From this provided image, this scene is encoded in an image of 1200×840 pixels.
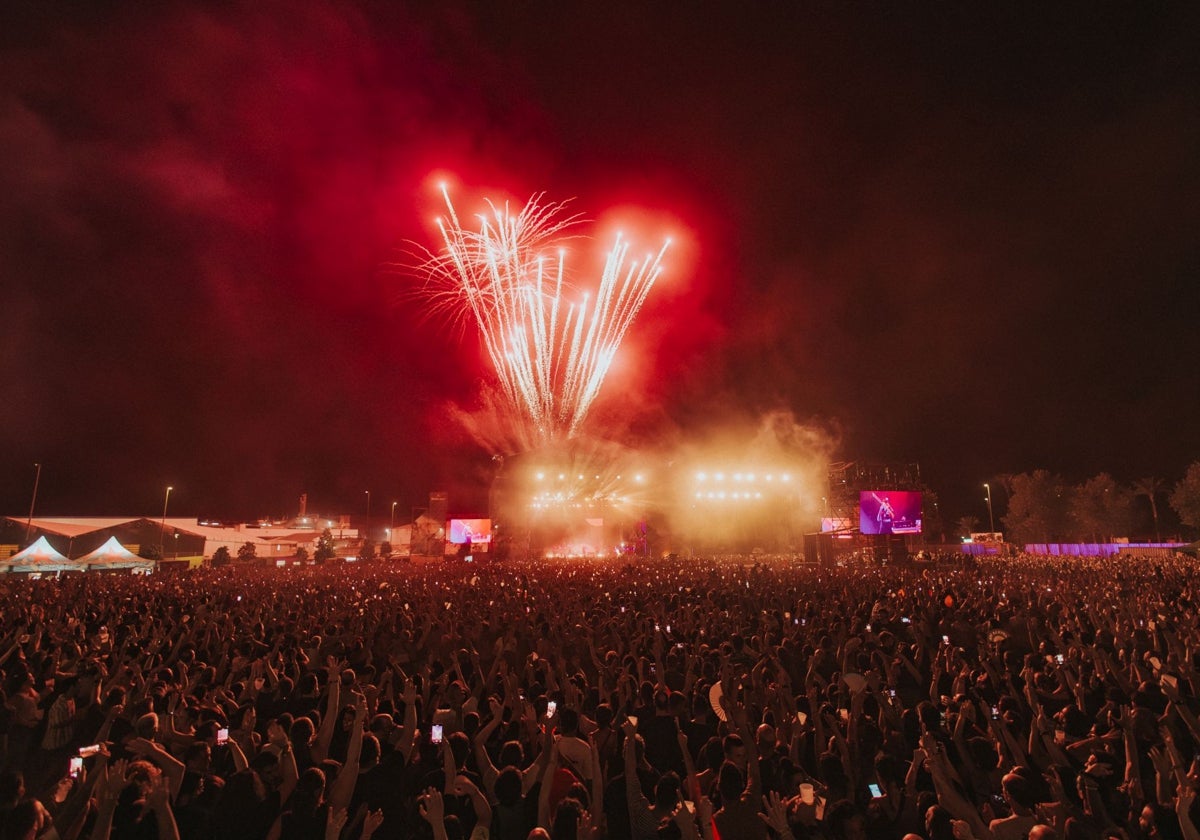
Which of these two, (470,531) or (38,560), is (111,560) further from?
(470,531)

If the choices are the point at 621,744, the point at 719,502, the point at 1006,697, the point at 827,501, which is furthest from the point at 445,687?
the point at 827,501

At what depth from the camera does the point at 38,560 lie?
2634cm

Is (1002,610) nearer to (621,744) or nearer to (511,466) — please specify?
(621,744)

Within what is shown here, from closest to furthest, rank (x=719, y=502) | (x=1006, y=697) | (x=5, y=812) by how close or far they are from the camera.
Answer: (x=5, y=812) → (x=1006, y=697) → (x=719, y=502)

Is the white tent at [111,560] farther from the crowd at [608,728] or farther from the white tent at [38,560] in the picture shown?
the crowd at [608,728]

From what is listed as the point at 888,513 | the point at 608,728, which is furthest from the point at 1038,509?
the point at 608,728

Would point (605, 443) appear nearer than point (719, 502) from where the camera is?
No

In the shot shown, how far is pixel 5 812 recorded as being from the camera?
3090mm

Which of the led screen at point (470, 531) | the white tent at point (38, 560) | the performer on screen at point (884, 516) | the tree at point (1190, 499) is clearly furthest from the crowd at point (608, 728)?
the tree at point (1190, 499)

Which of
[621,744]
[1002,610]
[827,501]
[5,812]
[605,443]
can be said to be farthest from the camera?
[605,443]

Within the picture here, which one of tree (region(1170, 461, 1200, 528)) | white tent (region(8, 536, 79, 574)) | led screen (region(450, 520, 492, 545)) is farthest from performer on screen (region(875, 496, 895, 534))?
tree (region(1170, 461, 1200, 528))

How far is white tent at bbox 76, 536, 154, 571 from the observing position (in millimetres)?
28297

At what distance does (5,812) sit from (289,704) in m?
3.93

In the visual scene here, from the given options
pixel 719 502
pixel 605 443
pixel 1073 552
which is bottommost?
pixel 1073 552
